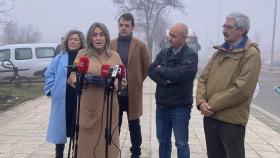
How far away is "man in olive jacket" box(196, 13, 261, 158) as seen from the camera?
173 inches

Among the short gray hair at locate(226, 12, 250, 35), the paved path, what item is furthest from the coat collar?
the short gray hair at locate(226, 12, 250, 35)

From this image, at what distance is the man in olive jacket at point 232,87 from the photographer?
14.4ft

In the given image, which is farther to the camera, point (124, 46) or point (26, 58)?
point (26, 58)

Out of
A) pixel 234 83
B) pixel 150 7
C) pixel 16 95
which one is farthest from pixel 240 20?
pixel 150 7

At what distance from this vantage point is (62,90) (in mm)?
5488

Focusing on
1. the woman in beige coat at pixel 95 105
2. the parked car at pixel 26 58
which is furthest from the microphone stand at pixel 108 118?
the parked car at pixel 26 58

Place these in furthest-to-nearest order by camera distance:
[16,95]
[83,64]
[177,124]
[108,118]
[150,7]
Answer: [150,7] < [16,95] < [177,124] < [108,118] < [83,64]

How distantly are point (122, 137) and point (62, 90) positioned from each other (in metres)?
2.64

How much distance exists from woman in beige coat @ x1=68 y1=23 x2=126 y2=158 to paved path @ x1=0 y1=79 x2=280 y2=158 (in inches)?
71.3

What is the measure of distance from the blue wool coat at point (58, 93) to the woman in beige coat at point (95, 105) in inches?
21.5

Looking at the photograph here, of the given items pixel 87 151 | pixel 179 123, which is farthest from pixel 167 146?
pixel 87 151

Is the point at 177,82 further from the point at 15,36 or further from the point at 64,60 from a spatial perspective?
the point at 15,36

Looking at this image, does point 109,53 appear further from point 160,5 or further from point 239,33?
point 160,5

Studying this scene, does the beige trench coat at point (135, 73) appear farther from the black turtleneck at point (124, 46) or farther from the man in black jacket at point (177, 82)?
the man in black jacket at point (177, 82)
